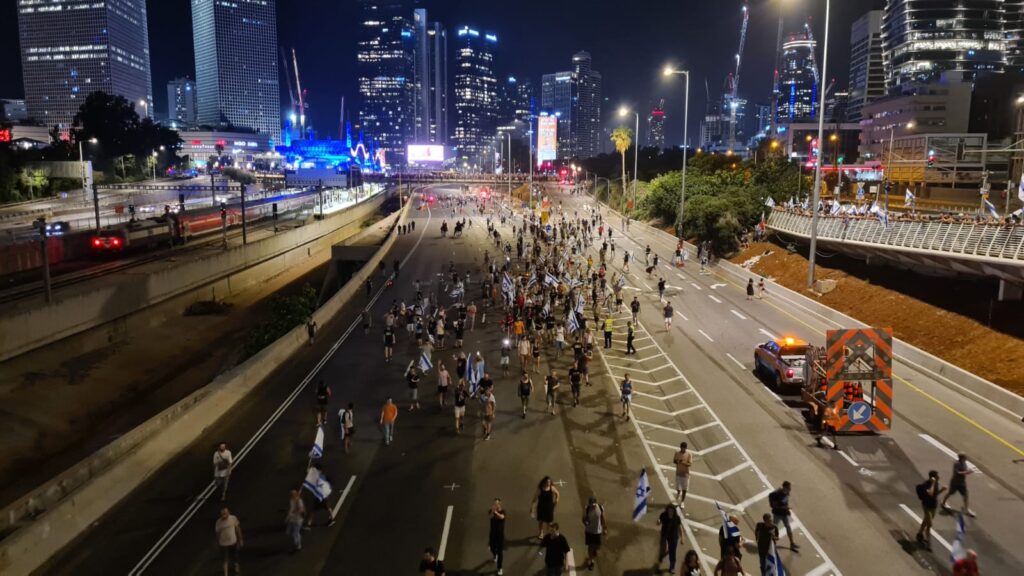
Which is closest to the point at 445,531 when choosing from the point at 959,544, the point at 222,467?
the point at 222,467

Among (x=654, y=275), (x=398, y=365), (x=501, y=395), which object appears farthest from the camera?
(x=654, y=275)

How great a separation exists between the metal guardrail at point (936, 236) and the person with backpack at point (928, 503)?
535 inches

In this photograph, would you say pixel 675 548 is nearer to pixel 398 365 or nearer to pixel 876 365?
pixel 876 365

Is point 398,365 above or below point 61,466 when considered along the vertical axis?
above

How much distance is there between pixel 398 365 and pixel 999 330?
21.5m

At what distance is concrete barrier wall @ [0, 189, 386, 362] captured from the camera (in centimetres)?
2764

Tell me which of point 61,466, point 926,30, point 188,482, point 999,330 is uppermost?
point 926,30

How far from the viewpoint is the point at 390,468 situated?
659 inches

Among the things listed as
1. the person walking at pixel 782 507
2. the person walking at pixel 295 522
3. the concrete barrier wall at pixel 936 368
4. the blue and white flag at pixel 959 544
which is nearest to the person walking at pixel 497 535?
the person walking at pixel 295 522

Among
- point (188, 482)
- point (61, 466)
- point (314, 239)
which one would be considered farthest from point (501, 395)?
point (314, 239)

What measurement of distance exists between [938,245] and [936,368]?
20.5ft

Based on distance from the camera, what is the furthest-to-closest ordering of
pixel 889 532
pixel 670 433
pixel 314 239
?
pixel 314 239 → pixel 670 433 → pixel 889 532

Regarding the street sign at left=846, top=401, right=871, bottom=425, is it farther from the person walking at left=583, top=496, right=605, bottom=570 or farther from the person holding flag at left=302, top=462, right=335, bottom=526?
the person holding flag at left=302, top=462, right=335, bottom=526

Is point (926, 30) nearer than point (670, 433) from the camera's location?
No
